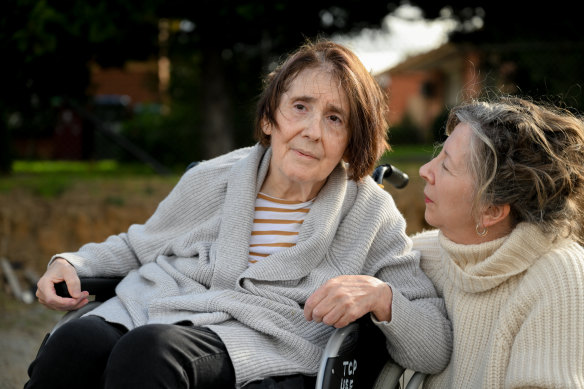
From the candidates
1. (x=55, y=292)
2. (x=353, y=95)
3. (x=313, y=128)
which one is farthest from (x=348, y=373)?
(x=55, y=292)

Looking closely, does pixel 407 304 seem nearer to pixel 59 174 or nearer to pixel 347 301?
pixel 347 301

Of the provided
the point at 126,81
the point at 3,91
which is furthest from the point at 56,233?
the point at 126,81

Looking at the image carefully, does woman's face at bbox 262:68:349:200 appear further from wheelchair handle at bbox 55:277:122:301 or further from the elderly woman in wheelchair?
wheelchair handle at bbox 55:277:122:301

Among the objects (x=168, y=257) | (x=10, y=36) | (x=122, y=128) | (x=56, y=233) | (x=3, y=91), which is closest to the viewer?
(x=168, y=257)

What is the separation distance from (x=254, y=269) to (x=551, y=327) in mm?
884

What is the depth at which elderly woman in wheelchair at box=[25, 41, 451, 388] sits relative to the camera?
2.04 metres

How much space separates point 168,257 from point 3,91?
3.74 metres

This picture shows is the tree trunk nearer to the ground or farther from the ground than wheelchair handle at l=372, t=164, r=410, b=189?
nearer to the ground

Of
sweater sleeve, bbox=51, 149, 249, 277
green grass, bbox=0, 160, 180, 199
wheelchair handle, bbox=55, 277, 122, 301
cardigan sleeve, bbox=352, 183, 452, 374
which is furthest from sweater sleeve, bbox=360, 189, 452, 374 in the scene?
green grass, bbox=0, 160, 180, 199

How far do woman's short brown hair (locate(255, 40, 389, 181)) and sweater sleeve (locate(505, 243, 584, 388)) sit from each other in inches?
27.5

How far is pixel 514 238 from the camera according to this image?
6.61 ft

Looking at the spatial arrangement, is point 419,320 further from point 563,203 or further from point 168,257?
point 168,257

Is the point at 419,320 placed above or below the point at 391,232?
below

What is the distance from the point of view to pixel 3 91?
223 inches
